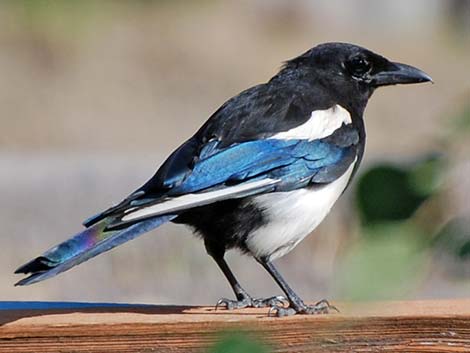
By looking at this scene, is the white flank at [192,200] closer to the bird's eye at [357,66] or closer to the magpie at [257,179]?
the magpie at [257,179]

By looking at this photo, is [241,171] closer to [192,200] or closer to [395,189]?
[192,200]

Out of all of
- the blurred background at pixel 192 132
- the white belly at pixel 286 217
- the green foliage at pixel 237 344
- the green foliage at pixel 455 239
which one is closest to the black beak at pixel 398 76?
the blurred background at pixel 192 132

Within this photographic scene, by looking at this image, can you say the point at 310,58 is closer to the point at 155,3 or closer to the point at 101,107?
the point at 101,107

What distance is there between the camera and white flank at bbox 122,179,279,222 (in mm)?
2871

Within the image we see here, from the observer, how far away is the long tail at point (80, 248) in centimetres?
256

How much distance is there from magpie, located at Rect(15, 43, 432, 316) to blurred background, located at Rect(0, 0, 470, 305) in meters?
0.26

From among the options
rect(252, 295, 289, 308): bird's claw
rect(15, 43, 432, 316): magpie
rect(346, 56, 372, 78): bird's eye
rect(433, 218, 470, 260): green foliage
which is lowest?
rect(252, 295, 289, 308): bird's claw

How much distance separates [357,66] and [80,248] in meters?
1.40

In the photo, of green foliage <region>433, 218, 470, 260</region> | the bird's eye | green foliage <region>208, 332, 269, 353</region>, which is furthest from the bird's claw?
green foliage <region>208, 332, 269, 353</region>

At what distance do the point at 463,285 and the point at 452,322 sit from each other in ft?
3.75

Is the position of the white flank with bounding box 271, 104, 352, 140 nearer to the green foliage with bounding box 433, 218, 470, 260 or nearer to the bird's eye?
the bird's eye

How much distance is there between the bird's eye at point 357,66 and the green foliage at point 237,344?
2943mm

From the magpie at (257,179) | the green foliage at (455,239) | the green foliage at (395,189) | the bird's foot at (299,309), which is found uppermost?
the green foliage at (395,189)

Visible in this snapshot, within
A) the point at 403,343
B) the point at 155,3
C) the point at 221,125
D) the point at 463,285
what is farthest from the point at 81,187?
the point at 155,3
